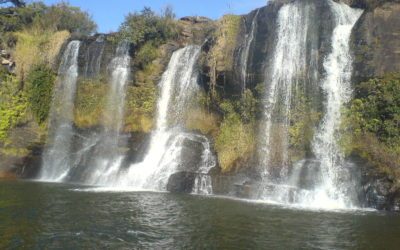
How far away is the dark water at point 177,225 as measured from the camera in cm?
1355

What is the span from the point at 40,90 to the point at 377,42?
24.8m

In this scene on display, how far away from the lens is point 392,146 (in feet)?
73.8

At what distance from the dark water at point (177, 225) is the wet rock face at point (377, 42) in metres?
8.52

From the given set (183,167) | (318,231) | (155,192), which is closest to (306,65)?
(183,167)

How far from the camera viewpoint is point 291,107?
27.1 metres

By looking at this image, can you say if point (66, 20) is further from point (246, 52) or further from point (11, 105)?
point (246, 52)

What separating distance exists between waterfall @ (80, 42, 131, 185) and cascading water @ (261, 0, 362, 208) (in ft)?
34.9

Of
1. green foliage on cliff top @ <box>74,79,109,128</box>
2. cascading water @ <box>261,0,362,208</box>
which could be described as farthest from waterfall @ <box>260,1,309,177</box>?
green foliage on cliff top @ <box>74,79,109,128</box>

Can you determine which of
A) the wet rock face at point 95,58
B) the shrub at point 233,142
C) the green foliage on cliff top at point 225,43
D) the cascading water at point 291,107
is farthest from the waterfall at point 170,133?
the wet rock face at point 95,58

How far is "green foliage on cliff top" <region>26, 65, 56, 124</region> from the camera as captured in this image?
120 feet

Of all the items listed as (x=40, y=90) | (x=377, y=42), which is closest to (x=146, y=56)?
(x=40, y=90)

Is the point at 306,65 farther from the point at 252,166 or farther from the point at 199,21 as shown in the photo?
the point at 199,21

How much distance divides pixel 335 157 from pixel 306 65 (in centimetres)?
573

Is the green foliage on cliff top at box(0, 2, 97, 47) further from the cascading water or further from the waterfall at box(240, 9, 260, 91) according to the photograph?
the cascading water
